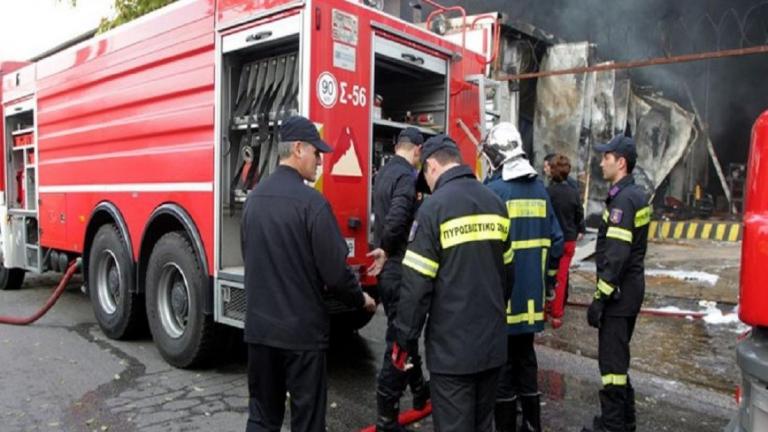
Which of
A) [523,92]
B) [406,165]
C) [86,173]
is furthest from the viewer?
[523,92]

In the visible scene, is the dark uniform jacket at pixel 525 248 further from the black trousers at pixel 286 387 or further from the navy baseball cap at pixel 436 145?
the black trousers at pixel 286 387

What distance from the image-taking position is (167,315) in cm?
504

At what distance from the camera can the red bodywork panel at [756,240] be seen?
1836mm

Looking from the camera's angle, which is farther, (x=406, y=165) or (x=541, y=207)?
(x=406, y=165)

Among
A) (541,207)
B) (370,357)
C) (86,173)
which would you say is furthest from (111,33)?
(541,207)

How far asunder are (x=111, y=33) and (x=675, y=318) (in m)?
6.63

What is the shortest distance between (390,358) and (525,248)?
1.05 m

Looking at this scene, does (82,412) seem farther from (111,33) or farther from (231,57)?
(111,33)

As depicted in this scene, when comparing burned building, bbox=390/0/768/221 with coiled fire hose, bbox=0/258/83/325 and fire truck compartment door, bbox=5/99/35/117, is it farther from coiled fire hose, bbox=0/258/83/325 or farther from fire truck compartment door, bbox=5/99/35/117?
coiled fire hose, bbox=0/258/83/325

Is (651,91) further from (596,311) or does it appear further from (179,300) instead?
(179,300)

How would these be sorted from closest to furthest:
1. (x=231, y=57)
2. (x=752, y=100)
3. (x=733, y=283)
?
(x=231, y=57), (x=733, y=283), (x=752, y=100)

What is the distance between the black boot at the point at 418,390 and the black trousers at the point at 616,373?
1.13 meters

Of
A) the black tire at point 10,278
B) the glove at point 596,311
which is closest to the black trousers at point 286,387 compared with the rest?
the glove at point 596,311

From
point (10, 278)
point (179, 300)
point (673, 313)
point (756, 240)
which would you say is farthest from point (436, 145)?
point (10, 278)
